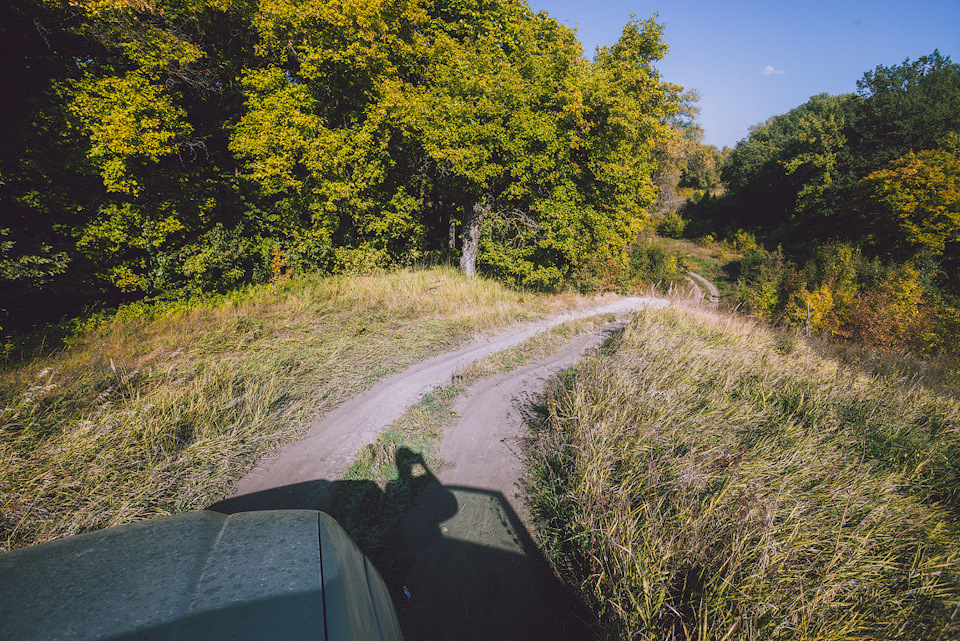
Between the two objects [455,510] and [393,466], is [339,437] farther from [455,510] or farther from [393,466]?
[455,510]

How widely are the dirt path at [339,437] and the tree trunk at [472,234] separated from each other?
6530 millimetres

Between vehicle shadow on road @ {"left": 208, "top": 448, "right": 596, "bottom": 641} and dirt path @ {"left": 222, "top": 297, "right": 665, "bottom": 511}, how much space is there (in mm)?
56

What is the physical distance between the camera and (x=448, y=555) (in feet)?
10.7

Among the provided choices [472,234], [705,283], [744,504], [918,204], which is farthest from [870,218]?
[744,504]

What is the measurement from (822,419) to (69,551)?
7788 millimetres

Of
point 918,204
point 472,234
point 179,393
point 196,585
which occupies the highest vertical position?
point 918,204

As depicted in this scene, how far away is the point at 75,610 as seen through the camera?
4.50 ft

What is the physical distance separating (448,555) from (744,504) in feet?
8.91

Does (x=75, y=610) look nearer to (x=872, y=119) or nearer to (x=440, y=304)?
(x=440, y=304)

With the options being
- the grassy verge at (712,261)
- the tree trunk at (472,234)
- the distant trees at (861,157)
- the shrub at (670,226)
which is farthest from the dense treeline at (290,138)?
the shrub at (670,226)

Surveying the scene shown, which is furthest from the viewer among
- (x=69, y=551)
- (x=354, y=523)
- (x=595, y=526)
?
(x=354, y=523)

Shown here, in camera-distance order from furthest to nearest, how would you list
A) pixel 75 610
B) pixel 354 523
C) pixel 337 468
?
1. pixel 337 468
2. pixel 354 523
3. pixel 75 610

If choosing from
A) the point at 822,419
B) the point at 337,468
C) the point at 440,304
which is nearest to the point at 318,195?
the point at 440,304

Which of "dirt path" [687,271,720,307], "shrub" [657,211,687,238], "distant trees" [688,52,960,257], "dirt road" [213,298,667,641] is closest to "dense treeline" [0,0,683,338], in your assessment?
"dirt road" [213,298,667,641]
